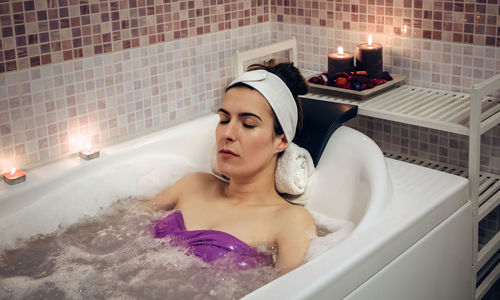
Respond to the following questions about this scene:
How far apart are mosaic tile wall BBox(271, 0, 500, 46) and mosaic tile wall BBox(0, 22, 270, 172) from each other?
272mm

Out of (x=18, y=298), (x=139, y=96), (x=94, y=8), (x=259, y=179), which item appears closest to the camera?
(x=18, y=298)

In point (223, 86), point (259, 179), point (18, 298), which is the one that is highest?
point (223, 86)

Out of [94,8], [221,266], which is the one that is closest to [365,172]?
[221,266]

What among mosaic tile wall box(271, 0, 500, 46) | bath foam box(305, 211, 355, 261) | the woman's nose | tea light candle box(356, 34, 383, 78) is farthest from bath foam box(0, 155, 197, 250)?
mosaic tile wall box(271, 0, 500, 46)

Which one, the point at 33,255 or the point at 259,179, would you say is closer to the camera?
the point at 33,255

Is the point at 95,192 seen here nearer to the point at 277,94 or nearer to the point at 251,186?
the point at 251,186

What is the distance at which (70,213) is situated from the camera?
2154 mm

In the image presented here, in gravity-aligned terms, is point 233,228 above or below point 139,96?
below

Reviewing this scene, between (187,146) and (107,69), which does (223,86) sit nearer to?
(187,146)

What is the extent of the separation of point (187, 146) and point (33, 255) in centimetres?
84

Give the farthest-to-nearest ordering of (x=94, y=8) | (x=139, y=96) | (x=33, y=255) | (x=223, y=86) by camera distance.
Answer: (x=223, y=86) < (x=139, y=96) < (x=94, y=8) < (x=33, y=255)

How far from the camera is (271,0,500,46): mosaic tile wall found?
238 centimetres

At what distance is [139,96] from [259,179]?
711mm

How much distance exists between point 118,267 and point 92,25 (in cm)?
93
